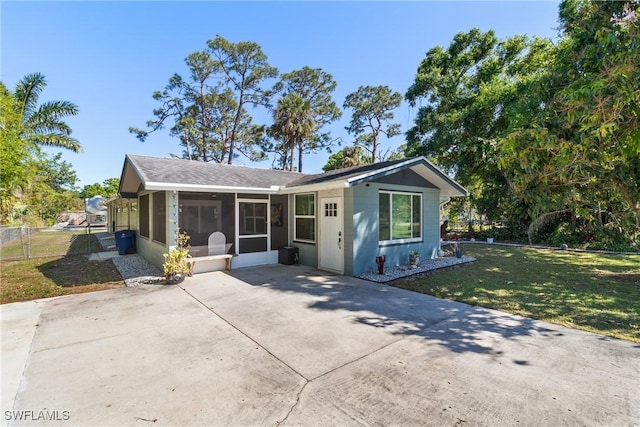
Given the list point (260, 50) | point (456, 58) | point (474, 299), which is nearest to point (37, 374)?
point (474, 299)

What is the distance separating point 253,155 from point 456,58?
19762 millimetres

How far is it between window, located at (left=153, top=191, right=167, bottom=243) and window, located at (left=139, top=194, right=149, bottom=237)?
126 centimetres

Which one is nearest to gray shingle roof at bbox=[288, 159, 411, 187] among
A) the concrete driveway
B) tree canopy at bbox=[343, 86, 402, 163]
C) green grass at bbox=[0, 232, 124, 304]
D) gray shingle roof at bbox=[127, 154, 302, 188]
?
gray shingle roof at bbox=[127, 154, 302, 188]

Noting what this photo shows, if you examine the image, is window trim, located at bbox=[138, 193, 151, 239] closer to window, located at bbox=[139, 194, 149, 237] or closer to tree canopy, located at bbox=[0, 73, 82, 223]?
window, located at bbox=[139, 194, 149, 237]

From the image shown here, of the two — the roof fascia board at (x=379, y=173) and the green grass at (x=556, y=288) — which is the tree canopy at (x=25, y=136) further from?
the green grass at (x=556, y=288)

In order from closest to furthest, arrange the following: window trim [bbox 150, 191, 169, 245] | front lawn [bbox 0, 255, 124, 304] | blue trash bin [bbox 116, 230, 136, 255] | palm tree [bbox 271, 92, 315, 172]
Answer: front lawn [bbox 0, 255, 124, 304], window trim [bbox 150, 191, 169, 245], blue trash bin [bbox 116, 230, 136, 255], palm tree [bbox 271, 92, 315, 172]

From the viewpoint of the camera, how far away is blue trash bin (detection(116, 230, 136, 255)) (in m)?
12.4

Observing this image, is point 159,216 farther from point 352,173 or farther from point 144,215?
point 352,173

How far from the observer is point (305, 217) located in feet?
32.1

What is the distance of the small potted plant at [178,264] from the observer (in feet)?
24.5

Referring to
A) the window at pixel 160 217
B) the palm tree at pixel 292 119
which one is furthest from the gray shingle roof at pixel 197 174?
the palm tree at pixel 292 119

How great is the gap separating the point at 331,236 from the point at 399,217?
2.52 metres

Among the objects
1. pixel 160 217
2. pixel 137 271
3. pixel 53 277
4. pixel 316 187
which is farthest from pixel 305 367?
pixel 53 277

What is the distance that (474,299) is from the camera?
20.1 feet
